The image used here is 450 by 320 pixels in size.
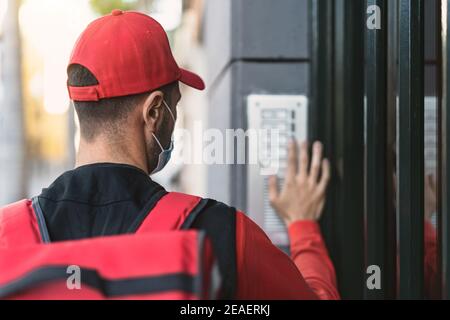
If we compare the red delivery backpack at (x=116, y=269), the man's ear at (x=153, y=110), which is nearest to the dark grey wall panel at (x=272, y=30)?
the man's ear at (x=153, y=110)

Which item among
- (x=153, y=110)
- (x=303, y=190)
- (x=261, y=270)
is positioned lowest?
(x=261, y=270)

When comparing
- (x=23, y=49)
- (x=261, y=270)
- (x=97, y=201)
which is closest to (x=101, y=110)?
(x=97, y=201)

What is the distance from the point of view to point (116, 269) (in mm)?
1715

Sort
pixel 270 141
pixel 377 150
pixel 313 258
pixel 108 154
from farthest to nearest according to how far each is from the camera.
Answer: pixel 270 141 < pixel 313 258 < pixel 377 150 < pixel 108 154

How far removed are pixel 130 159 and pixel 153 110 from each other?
0.16m

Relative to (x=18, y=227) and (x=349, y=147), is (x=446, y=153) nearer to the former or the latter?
(x=349, y=147)

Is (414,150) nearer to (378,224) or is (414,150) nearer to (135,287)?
(378,224)

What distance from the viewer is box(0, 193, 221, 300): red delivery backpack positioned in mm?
1680

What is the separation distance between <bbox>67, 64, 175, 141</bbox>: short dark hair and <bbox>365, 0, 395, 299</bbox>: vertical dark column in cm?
116

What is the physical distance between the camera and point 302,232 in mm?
3391

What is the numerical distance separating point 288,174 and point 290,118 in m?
0.31

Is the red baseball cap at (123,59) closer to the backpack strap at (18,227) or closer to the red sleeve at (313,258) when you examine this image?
the backpack strap at (18,227)

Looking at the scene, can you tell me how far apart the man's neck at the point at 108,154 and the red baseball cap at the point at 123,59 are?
14cm

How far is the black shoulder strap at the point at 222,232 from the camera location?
6.48 feet
